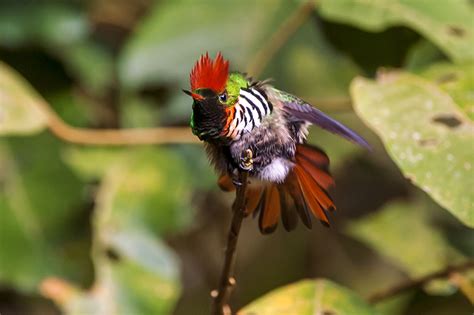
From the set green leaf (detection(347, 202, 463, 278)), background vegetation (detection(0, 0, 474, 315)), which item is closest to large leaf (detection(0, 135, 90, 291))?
background vegetation (detection(0, 0, 474, 315))

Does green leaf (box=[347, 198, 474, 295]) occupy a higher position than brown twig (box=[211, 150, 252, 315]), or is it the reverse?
brown twig (box=[211, 150, 252, 315])

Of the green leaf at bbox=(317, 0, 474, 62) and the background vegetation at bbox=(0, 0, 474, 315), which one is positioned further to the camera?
the green leaf at bbox=(317, 0, 474, 62)

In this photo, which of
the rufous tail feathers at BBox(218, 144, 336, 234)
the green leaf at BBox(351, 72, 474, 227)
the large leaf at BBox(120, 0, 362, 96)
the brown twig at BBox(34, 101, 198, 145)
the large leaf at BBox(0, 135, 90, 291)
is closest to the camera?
the rufous tail feathers at BBox(218, 144, 336, 234)

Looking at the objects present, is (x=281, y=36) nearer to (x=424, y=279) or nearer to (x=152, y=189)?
(x=152, y=189)

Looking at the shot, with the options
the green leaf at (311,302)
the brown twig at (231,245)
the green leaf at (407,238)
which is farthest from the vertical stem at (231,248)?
the green leaf at (407,238)

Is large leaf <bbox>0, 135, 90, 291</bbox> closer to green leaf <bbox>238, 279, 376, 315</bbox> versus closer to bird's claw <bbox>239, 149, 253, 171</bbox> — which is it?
green leaf <bbox>238, 279, 376, 315</bbox>

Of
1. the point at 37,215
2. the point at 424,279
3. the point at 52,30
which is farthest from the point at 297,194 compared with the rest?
the point at 52,30

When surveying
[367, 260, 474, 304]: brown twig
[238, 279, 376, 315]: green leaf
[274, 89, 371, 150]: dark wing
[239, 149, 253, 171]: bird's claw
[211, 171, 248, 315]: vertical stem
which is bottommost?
[367, 260, 474, 304]: brown twig
